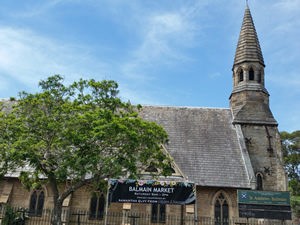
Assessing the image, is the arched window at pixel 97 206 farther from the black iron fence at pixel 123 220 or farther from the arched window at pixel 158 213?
the arched window at pixel 158 213

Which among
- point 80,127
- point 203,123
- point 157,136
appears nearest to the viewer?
point 80,127

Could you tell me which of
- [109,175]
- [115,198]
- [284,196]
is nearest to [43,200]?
[115,198]

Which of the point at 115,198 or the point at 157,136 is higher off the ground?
the point at 157,136

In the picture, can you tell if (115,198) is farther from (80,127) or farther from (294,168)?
(294,168)

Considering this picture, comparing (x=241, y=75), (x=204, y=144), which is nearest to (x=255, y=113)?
(x=241, y=75)

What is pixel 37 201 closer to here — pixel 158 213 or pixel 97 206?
pixel 97 206

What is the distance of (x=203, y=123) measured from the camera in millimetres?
27172

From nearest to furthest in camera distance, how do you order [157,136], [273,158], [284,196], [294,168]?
[157,136], [284,196], [273,158], [294,168]

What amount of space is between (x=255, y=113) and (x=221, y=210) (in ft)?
27.4

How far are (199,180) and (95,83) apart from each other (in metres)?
10.2

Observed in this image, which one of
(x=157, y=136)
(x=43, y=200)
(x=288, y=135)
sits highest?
(x=288, y=135)

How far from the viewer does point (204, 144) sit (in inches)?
993

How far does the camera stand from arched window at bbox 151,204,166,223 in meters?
22.2

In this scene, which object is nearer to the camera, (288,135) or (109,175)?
(109,175)
